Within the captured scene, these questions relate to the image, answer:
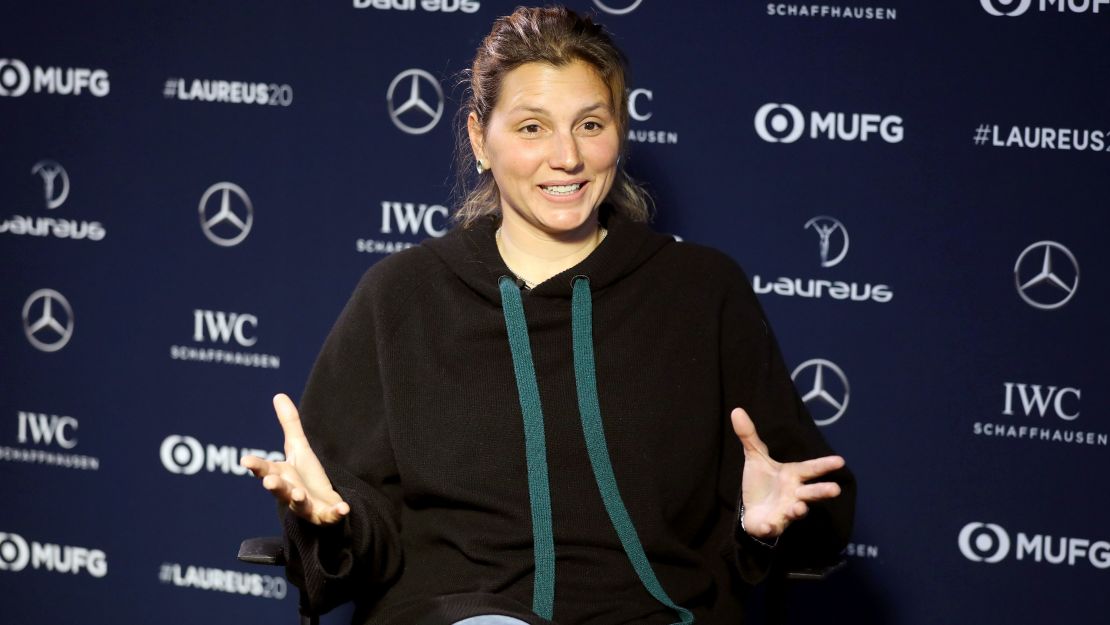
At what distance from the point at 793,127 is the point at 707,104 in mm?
202

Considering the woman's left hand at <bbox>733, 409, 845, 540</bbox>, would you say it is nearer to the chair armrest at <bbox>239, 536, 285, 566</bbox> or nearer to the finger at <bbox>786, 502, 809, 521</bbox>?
the finger at <bbox>786, 502, 809, 521</bbox>

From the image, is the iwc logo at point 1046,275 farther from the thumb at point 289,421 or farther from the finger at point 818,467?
the thumb at point 289,421

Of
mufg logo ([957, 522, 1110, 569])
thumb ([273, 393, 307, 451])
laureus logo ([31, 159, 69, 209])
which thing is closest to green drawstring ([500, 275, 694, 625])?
thumb ([273, 393, 307, 451])

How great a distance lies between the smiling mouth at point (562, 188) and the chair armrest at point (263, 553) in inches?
29.2

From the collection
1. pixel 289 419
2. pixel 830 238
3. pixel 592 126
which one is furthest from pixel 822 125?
pixel 289 419

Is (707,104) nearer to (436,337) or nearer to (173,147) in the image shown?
(436,337)

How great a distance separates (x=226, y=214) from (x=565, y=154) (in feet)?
4.58

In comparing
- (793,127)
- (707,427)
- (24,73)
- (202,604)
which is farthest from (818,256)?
(24,73)

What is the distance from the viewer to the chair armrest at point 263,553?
2.10 m

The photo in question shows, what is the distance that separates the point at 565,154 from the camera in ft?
6.97

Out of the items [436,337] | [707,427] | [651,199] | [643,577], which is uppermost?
[651,199]

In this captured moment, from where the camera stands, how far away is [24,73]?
10.8 feet

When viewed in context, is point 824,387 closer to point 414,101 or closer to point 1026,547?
point 1026,547

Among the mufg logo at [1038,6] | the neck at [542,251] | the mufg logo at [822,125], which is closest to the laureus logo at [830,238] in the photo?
the mufg logo at [822,125]
